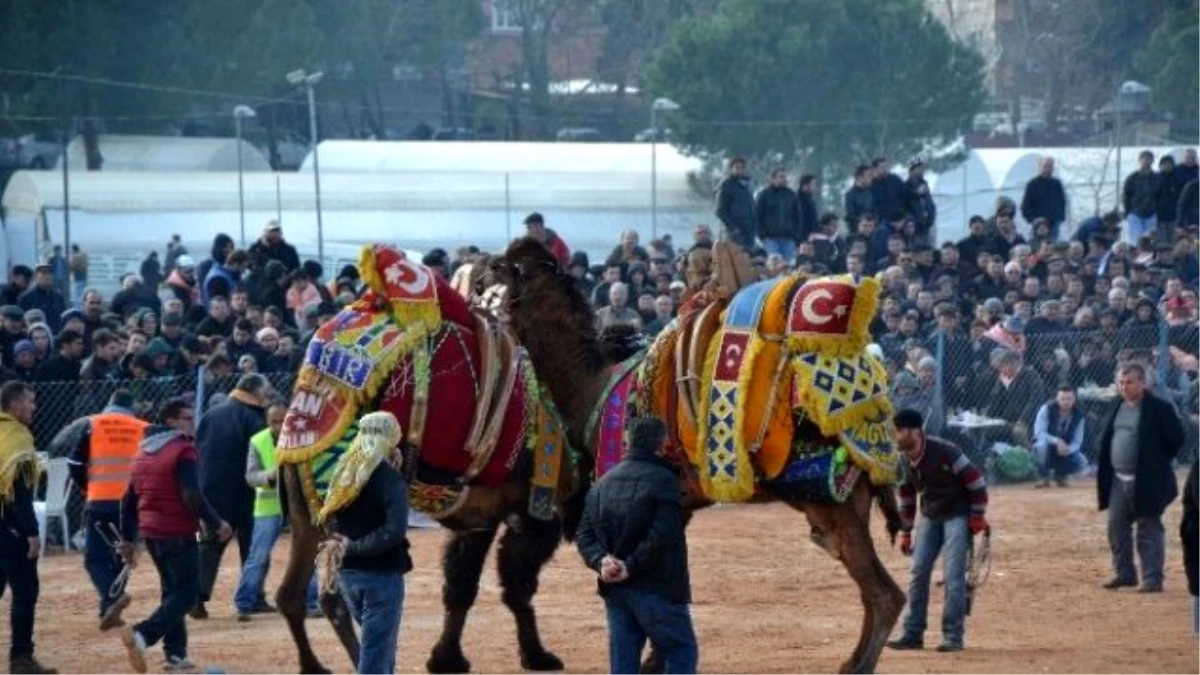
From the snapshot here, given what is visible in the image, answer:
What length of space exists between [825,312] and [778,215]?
1524 cm

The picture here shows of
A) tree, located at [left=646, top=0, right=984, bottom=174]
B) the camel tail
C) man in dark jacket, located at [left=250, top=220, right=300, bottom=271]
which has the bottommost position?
the camel tail

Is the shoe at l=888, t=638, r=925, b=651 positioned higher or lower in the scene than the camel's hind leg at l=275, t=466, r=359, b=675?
lower

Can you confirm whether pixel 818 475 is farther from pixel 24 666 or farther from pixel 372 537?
pixel 24 666

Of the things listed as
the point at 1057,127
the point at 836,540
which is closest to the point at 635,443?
the point at 836,540

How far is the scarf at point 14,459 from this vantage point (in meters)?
14.0

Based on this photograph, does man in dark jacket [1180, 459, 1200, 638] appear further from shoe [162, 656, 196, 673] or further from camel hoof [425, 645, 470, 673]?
shoe [162, 656, 196, 673]

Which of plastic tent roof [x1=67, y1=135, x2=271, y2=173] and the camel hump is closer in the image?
the camel hump

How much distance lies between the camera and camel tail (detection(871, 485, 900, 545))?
13961mm

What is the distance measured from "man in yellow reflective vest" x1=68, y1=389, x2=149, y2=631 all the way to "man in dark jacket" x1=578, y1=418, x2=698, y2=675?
15.7 feet

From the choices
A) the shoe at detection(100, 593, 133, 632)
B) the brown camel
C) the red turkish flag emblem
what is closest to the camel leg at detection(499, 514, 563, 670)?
the brown camel

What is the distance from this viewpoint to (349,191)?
124 feet

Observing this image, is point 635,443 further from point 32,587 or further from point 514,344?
point 32,587

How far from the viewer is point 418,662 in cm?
1454

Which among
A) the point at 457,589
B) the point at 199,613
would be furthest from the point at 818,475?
the point at 199,613
